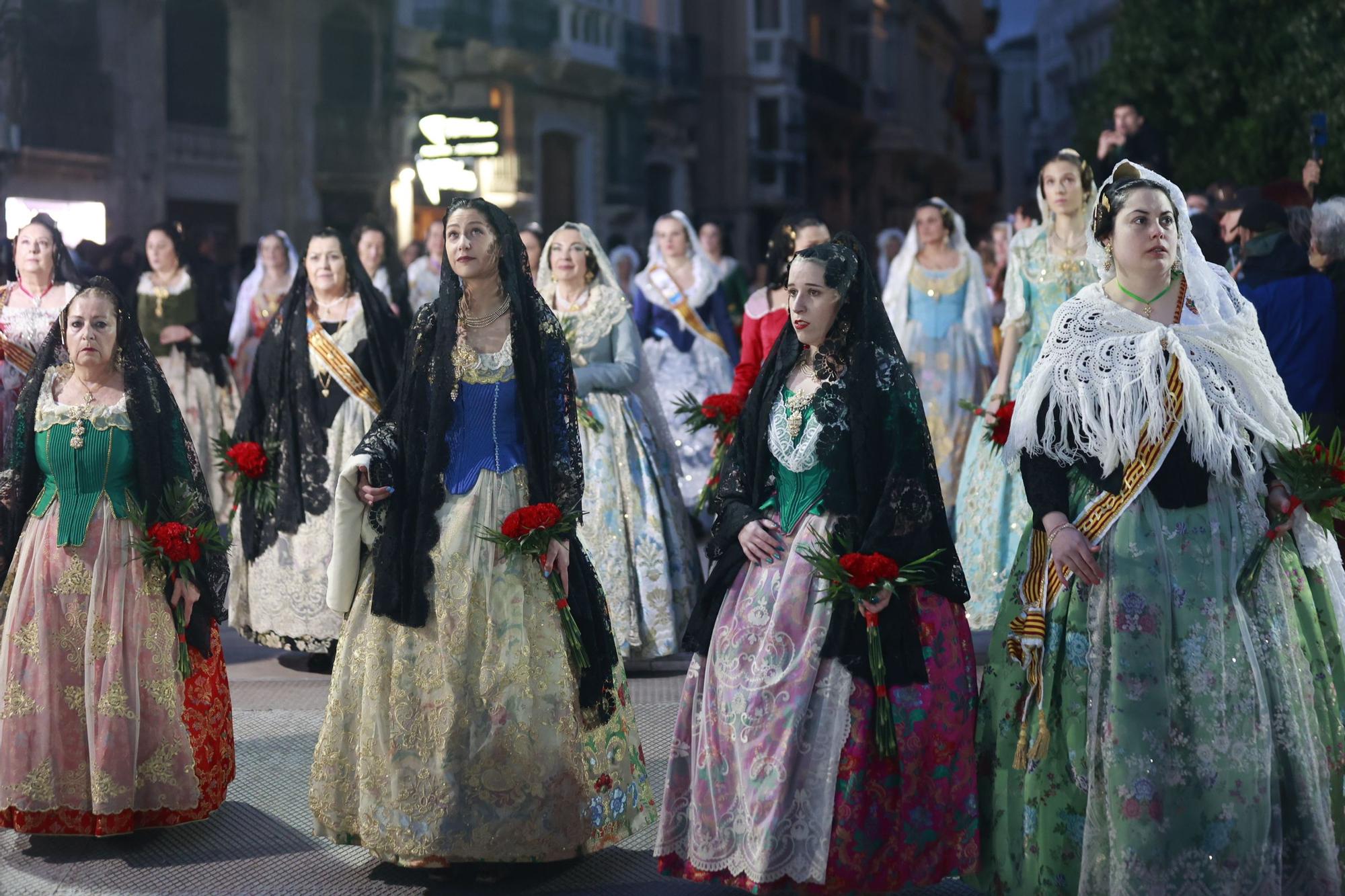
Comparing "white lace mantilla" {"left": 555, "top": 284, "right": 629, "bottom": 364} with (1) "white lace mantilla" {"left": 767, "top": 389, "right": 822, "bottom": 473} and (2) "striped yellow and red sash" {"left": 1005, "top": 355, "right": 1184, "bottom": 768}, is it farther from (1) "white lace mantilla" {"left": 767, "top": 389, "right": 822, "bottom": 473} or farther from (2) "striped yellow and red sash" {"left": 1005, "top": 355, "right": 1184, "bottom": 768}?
(2) "striped yellow and red sash" {"left": 1005, "top": 355, "right": 1184, "bottom": 768}

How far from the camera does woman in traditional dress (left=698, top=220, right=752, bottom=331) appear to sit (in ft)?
38.3

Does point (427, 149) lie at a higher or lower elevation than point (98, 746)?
higher

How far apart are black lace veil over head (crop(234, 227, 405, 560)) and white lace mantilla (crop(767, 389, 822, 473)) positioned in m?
3.15

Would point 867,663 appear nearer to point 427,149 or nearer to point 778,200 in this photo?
point 427,149

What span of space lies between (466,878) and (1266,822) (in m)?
2.27

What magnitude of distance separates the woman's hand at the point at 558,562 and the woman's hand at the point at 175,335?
18.9ft

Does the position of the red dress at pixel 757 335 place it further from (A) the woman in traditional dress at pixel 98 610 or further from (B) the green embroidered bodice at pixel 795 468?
(A) the woman in traditional dress at pixel 98 610

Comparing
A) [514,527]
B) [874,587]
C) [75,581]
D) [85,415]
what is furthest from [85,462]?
[874,587]

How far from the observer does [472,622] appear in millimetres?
4785

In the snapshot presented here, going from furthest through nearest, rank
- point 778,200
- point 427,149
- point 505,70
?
point 778,200
point 505,70
point 427,149

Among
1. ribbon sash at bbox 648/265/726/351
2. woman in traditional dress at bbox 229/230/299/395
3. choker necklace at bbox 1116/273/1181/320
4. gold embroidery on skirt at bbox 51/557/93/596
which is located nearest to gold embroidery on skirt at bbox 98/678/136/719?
gold embroidery on skirt at bbox 51/557/93/596

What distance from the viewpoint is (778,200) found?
28781 millimetres

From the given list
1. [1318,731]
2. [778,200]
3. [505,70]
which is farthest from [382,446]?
[778,200]

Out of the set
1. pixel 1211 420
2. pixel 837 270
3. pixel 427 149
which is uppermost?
pixel 427 149
